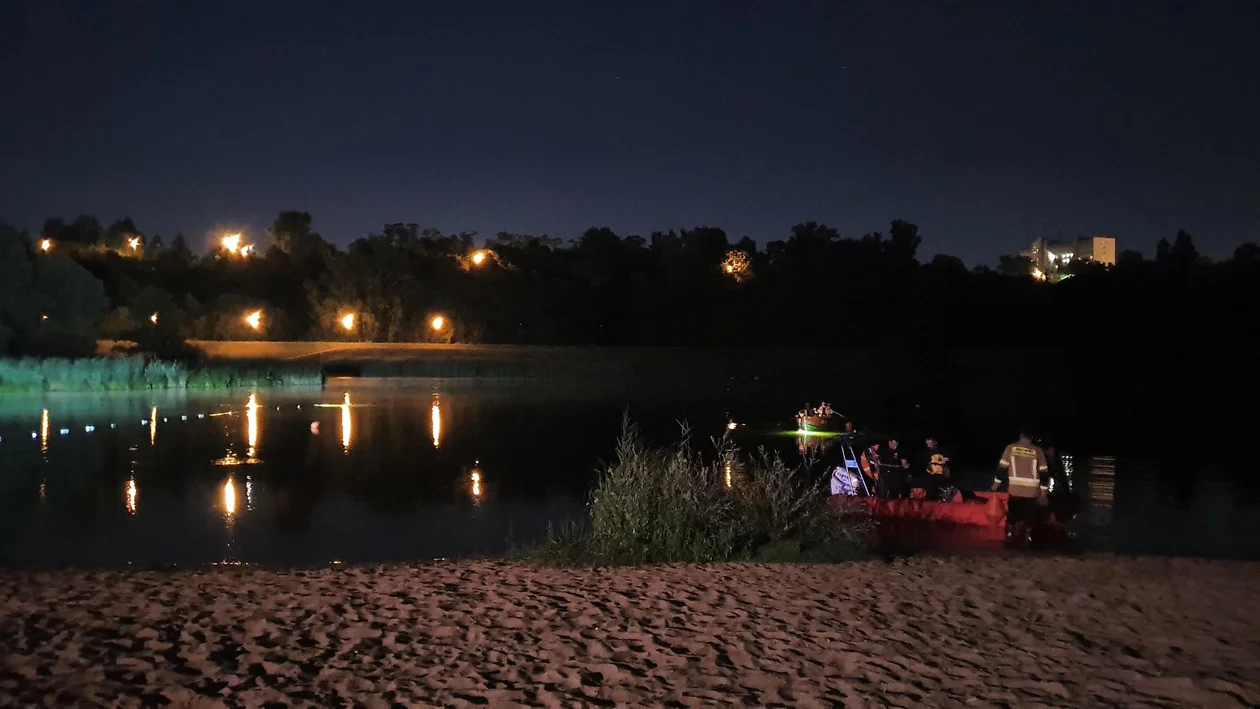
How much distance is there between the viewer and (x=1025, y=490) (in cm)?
1511

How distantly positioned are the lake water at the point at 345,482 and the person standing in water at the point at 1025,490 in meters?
1.00

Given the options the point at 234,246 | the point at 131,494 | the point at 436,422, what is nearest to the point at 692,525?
the point at 131,494

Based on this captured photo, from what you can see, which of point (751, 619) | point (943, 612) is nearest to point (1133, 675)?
point (943, 612)

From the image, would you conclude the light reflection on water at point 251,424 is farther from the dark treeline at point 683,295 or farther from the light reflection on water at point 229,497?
the dark treeline at point 683,295

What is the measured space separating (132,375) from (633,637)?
40.3 m

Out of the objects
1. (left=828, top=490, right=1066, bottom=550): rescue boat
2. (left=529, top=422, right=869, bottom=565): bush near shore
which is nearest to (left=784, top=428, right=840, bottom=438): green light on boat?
(left=828, top=490, right=1066, bottom=550): rescue boat

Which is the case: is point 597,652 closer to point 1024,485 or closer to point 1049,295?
point 1024,485

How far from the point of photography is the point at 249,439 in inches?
1060

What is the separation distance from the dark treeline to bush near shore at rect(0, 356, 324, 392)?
10.8 meters

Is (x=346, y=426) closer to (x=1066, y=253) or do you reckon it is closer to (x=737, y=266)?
(x=737, y=266)

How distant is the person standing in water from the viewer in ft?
49.5

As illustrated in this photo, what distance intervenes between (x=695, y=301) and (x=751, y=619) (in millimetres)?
69190

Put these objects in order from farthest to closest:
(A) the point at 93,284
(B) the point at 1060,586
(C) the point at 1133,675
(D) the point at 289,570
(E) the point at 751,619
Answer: (A) the point at 93,284, (D) the point at 289,570, (B) the point at 1060,586, (E) the point at 751,619, (C) the point at 1133,675

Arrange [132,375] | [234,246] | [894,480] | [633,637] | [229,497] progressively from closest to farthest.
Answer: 1. [633,637]
2. [894,480]
3. [229,497]
4. [132,375]
5. [234,246]
